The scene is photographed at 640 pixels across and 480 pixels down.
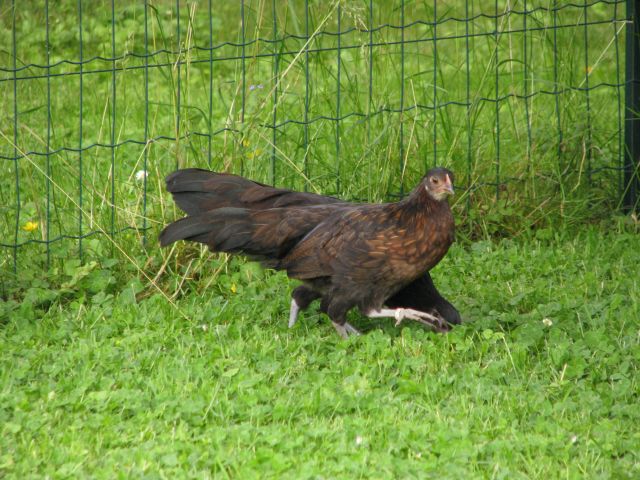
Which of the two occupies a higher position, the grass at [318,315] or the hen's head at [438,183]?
the hen's head at [438,183]

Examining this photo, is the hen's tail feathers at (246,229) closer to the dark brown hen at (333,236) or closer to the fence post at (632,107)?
the dark brown hen at (333,236)

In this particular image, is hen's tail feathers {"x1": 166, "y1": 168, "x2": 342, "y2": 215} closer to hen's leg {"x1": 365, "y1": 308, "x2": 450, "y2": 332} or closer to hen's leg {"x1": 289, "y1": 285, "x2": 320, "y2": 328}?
hen's leg {"x1": 289, "y1": 285, "x2": 320, "y2": 328}

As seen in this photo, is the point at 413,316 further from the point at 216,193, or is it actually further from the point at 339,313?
the point at 216,193

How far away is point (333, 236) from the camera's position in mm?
5199

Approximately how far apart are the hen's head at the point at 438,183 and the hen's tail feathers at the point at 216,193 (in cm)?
81

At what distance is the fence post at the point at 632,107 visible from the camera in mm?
6770

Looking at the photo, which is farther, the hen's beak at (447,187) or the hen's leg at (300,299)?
the hen's leg at (300,299)

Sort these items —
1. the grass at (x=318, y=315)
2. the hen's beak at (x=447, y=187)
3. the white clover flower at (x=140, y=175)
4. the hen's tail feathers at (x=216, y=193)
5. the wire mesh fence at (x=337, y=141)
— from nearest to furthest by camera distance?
the grass at (x=318, y=315)
the hen's beak at (x=447, y=187)
the hen's tail feathers at (x=216, y=193)
the wire mesh fence at (x=337, y=141)
the white clover flower at (x=140, y=175)

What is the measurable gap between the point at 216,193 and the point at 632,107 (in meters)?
2.98

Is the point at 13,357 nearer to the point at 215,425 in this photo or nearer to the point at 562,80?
the point at 215,425

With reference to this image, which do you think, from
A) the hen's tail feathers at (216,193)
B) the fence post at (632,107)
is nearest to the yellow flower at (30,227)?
the hen's tail feathers at (216,193)

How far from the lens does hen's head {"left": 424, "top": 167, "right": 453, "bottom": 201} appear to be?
505 centimetres

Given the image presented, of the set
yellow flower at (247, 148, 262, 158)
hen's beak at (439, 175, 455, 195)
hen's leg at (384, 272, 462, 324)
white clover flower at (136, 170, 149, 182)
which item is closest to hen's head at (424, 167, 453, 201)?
hen's beak at (439, 175, 455, 195)

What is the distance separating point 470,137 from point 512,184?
0.44 metres
